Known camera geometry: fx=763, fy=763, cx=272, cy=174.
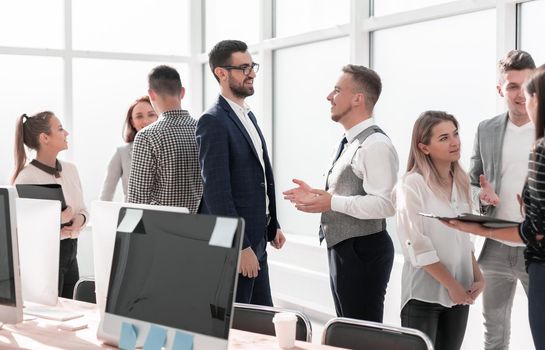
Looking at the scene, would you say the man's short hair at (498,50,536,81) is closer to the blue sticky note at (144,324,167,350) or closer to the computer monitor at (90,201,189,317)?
the computer monitor at (90,201,189,317)

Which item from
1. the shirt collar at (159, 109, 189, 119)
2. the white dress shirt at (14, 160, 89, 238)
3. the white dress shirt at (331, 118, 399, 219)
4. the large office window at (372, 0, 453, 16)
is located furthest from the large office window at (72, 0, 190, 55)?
the white dress shirt at (331, 118, 399, 219)

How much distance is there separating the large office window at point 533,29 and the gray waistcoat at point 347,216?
1290 millimetres

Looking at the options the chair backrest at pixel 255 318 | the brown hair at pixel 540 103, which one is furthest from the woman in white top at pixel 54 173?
the brown hair at pixel 540 103

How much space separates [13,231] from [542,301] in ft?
5.88

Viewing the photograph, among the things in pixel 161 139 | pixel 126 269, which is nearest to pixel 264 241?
pixel 161 139

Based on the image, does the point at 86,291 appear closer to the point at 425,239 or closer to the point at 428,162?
the point at 425,239

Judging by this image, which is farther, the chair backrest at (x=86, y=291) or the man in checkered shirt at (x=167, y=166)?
the man in checkered shirt at (x=167, y=166)

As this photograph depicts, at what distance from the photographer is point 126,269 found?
221 centimetres

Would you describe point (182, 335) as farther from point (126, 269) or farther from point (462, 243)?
point (462, 243)

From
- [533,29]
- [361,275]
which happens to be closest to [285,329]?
[361,275]

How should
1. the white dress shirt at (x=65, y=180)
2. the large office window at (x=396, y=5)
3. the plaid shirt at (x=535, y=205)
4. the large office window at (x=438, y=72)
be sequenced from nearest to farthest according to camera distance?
1. the plaid shirt at (x=535, y=205)
2. the white dress shirt at (x=65, y=180)
3. the large office window at (x=438, y=72)
4. the large office window at (x=396, y=5)

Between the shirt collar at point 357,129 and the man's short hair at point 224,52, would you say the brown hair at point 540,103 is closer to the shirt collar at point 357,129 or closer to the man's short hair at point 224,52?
the shirt collar at point 357,129

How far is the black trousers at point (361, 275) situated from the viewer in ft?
11.5

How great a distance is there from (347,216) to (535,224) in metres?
1.15
